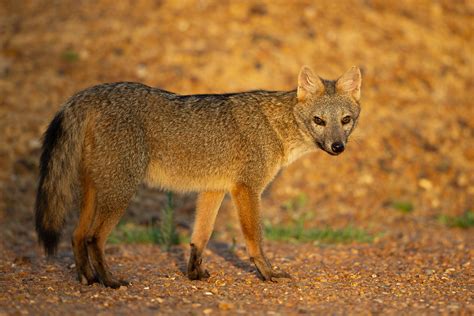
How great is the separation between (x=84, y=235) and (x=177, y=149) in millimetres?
A: 1380

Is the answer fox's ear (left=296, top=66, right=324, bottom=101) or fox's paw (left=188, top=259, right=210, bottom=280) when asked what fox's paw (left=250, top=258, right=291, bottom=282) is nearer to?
fox's paw (left=188, top=259, right=210, bottom=280)

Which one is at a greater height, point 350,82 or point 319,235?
point 350,82

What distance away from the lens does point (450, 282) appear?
7.49 metres

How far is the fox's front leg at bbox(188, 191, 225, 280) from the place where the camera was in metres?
7.79

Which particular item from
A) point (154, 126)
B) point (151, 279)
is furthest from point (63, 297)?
point (154, 126)

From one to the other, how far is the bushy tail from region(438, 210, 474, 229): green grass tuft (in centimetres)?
699

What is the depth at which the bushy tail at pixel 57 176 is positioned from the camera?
7242 mm

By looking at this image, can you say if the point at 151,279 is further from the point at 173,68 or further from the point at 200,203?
the point at 173,68

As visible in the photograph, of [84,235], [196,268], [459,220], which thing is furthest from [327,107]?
[459,220]

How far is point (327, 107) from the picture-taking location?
8.09 meters

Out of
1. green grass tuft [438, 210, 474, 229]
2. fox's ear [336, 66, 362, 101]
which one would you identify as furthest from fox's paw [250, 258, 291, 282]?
green grass tuft [438, 210, 474, 229]

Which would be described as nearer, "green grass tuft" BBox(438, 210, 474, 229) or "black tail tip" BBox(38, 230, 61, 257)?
"black tail tip" BBox(38, 230, 61, 257)

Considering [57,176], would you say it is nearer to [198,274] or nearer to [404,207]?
[198,274]

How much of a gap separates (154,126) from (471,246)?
16.5 ft
